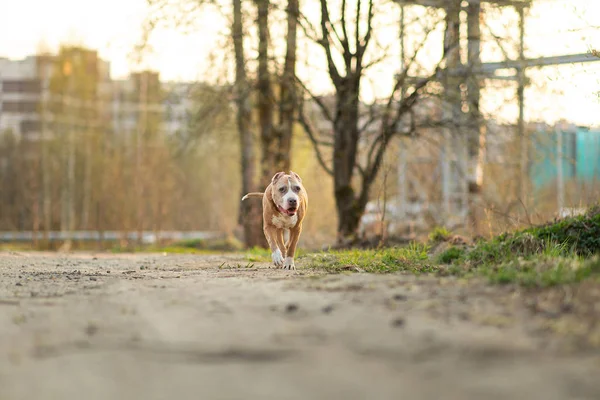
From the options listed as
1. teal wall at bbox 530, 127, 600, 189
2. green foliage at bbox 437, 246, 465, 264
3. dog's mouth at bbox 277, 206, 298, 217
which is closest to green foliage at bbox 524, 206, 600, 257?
green foliage at bbox 437, 246, 465, 264

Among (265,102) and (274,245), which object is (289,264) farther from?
(265,102)

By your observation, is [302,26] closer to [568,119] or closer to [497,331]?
[568,119]

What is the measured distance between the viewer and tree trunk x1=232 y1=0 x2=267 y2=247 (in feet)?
59.2

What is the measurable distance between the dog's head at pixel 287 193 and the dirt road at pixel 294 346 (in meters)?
3.44

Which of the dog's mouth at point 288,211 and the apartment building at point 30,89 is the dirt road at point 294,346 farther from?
the apartment building at point 30,89

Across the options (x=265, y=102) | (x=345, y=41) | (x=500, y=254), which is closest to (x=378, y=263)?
(x=500, y=254)

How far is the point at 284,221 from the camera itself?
36.7 ft

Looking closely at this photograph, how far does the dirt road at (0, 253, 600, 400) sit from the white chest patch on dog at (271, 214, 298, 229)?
3865mm

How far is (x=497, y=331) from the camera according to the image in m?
4.96

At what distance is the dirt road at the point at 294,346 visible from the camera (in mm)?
4008

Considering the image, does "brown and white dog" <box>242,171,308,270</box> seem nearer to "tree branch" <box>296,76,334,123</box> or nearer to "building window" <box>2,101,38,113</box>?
"tree branch" <box>296,76,334,123</box>

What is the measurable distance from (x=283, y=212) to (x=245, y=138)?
1274 cm

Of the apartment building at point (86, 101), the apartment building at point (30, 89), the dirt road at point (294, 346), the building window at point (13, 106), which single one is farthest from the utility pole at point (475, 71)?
the building window at point (13, 106)

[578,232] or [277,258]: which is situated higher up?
[578,232]
